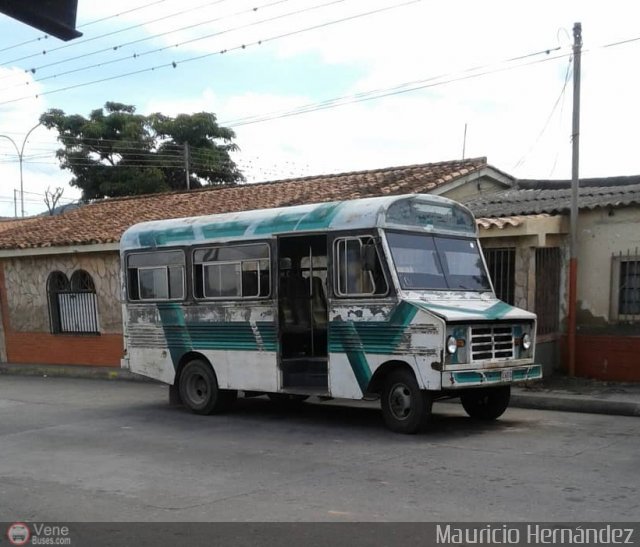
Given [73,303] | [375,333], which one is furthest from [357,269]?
[73,303]

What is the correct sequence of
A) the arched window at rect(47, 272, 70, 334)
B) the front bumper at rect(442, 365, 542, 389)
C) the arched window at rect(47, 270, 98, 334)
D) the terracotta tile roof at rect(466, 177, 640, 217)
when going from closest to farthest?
the front bumper at rect(442, 365, 542, 389), the terracotta tile roof at rect(466, 177, 640, 217), the arched window at rect(47, 270, 98, 334), the arched window at rect(47, 272, 70, 334)

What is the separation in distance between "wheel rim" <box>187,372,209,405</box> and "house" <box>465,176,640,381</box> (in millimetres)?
5437

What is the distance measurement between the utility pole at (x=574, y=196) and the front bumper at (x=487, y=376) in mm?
3614

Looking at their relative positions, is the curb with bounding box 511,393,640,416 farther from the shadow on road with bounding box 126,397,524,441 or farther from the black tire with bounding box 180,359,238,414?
the black tire with bounding box 180,359,238,414

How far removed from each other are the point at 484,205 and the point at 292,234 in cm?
674

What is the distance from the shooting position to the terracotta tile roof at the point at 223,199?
16656 millimetres

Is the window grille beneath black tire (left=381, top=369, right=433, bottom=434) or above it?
above

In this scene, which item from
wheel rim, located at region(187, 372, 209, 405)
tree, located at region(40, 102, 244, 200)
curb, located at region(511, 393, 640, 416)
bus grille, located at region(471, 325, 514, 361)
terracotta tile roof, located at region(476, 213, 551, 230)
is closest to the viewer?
bus grille, located at region(471, 325, 514, 361)

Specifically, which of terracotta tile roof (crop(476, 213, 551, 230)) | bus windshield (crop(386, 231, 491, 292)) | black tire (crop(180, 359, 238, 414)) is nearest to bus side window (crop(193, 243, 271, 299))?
black tire (crop(180, 359, 238, 414))

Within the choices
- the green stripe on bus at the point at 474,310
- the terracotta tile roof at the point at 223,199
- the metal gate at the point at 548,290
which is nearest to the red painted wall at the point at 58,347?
the terracotta tile roof at the point at 223,199

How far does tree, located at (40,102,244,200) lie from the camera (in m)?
34.8

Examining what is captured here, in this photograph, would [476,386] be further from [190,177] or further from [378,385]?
[190,177]
